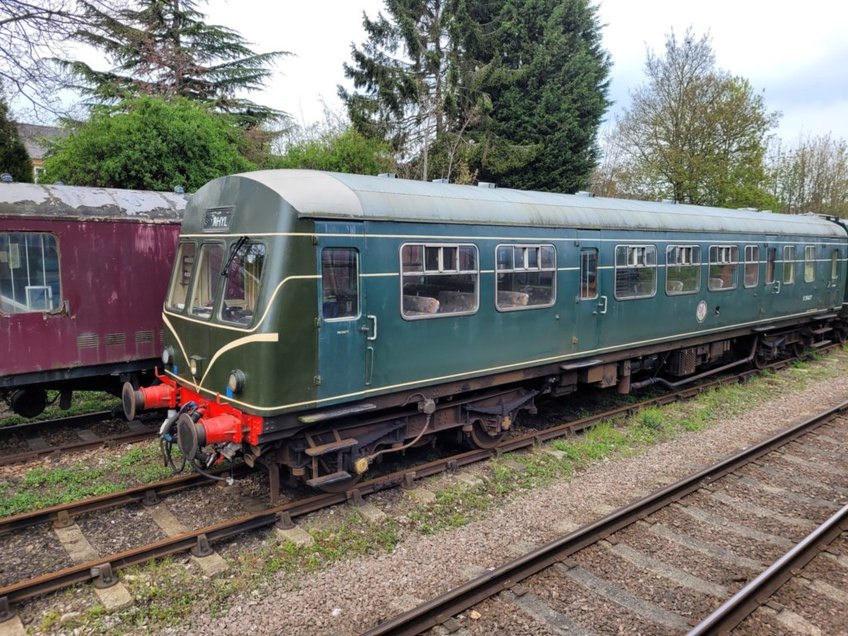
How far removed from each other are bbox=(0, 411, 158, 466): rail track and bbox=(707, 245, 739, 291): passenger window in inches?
399

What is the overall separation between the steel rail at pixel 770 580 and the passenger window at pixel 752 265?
7195 mm

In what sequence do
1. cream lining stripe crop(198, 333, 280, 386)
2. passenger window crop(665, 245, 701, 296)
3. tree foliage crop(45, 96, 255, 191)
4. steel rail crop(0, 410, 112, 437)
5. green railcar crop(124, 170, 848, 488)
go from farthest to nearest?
tree foliage crop(45, 96, 255, 191) < passenger window crop(665, 245, 701, 296) < steel rail crop(0, 410, 112, 437) < green railcar crop(124, 170, 848, 488) < cream lining stripe crop(198, 333, 280, 386)

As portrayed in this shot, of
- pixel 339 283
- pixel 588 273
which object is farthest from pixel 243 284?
pixel 588 273

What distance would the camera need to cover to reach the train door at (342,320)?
5.98m

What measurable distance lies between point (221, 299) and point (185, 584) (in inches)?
107

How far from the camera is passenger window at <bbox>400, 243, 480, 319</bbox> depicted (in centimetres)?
671

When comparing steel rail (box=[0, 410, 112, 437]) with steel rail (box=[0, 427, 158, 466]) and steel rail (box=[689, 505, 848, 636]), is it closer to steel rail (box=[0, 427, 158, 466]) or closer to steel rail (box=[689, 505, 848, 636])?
steel rail (box=[0, 427, 158, 466])

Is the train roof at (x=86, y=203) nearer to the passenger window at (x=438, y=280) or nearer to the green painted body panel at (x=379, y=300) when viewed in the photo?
the green painted body panel at (x=379, y=300)

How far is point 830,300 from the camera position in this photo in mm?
16266

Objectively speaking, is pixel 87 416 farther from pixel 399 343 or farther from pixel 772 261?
pixel 772 261

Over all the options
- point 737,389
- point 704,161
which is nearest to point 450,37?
point 704,161

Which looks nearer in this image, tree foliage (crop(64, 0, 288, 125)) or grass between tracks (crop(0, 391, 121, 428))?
grass between tracks (crop(0, 391, 121, 428))

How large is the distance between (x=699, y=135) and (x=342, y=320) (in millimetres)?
24622

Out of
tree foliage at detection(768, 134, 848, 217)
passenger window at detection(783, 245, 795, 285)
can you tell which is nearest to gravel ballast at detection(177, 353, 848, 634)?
passenger window at detection(783, 245, 795, 285)
